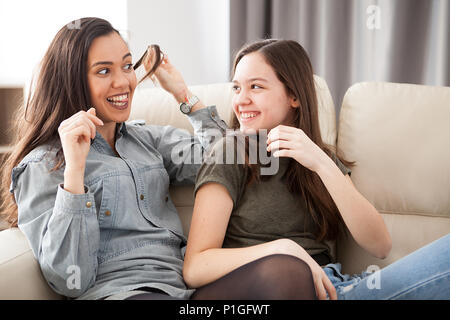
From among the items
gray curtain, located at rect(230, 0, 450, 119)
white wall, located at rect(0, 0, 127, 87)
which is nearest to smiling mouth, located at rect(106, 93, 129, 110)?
gray curtain, located at rect(230, 0, 450, 119)

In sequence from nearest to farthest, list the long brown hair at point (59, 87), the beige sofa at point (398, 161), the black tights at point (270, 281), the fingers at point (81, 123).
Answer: the black tights at point (270, 281)
the fingers at point (81, 123)
the long brown hair at point (59, 87)
the beige sofa at point (398, 161)

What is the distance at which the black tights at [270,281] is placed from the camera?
864 mm

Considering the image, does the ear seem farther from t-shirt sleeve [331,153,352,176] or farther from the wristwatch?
the wristwatch

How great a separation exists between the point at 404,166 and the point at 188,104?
0.69 meters

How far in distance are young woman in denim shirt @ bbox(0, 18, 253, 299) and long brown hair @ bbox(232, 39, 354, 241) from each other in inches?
11.3

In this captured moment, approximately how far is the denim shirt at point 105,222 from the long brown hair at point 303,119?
268 mm

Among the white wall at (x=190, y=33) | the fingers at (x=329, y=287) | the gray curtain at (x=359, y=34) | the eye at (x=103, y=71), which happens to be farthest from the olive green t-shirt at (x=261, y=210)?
the white wall at (x=190, y=33)

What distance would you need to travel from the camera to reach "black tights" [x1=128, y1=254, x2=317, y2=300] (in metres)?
0.86

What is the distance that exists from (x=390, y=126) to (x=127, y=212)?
2.75 feet

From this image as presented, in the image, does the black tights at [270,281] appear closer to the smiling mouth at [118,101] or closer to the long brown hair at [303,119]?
the long brown hair at [303,119]

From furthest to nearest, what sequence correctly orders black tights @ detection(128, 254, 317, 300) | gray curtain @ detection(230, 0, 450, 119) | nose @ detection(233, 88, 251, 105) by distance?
1. gray curtain @ detection(230, 0, 450, 119)
2. nose @ detection(233, 88, 251, 105)
3. black tights @ detection(128, 254, 317, 300)

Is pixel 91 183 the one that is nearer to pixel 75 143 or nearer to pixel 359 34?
pixel 75 143
